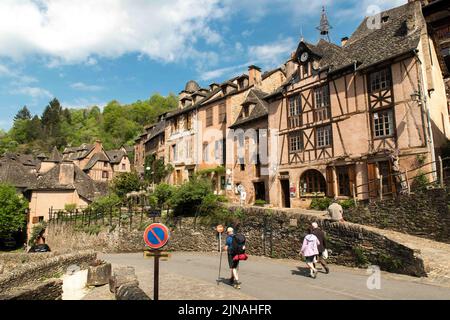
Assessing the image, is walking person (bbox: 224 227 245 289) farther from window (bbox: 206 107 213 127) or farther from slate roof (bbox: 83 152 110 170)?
slate roof (bbox: 83 152 110 170)

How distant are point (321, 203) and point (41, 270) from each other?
1410 centimetres

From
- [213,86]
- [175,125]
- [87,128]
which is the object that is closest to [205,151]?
[175,125]

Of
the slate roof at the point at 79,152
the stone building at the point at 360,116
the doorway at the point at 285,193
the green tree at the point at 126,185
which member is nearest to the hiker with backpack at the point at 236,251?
the stone building at the point at 360,116

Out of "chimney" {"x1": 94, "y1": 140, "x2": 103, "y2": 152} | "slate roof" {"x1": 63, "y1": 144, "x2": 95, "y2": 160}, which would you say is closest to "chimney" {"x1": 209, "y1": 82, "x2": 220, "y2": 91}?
"chimney" {"x1": 94, "y1": 140, "x2": 103, "y2": 152}

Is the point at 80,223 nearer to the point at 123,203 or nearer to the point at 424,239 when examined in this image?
the point at 123,203

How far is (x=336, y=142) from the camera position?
18.4 meters

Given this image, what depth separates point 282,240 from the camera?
14.8 metres

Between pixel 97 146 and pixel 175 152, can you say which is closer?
pixel 175 152

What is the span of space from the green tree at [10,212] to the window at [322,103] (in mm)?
31213

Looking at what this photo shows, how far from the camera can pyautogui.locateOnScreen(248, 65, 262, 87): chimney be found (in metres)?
27.7

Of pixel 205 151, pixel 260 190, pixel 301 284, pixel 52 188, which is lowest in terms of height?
pixel 301 284

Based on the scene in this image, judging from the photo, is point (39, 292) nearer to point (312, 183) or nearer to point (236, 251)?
point (236, 251)
